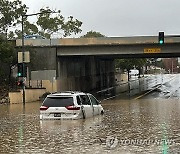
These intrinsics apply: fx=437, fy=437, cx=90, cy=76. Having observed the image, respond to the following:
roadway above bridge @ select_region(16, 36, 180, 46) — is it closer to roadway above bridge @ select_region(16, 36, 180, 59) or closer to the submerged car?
roadway above bridge @ select_region(16, 36, 180, 59)

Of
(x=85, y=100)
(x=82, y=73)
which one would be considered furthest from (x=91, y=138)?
(x=82, y=73)

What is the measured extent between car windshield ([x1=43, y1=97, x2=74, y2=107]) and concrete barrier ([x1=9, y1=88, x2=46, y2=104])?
73.4 ft

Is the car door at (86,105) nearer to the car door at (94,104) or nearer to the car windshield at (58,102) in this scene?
the car door at (94,104)

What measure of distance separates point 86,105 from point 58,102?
5.54 feet

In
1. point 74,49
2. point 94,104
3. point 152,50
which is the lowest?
point 94,104

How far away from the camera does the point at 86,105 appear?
70.8 ft

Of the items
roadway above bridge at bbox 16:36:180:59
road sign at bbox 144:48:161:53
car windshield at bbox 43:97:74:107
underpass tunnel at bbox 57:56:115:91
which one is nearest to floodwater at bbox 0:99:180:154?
car windshield at bbox 43:97:74:107

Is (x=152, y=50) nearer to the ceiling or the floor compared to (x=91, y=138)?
nearer to the ceiling

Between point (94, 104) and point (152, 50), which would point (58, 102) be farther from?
point (152, 50)

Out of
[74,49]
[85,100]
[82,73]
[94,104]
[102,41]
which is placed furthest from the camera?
[82,73]

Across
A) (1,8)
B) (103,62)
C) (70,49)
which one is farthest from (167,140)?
(103,62)

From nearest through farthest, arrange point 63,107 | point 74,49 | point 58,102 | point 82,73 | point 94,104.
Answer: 1. point 63,107
2. point 58,102
3. point 94,104
4. point 74,49
5. point 82,73

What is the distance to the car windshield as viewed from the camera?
66.9 ft

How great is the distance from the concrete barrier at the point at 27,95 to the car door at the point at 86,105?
70.8 feet
